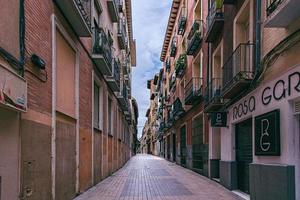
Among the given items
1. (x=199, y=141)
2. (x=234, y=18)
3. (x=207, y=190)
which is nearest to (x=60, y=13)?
(x=234, y=18)

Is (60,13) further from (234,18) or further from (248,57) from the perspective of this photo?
(234,18)

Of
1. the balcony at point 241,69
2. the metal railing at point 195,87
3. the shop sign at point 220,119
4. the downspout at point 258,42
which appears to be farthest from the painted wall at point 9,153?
the metal railing at point 195,87

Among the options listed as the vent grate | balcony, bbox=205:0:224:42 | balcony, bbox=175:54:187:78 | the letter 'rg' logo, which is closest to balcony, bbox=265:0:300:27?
the vent grate

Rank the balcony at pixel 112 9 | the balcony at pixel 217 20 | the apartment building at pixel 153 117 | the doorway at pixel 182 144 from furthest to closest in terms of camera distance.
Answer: the apartment building at pixel 153 117 → the doorway at pixel 182 144 → the balcony at pixel 112 9 → the balcony at pixel 217 20

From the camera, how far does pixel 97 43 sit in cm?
1448

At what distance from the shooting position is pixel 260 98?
9.66 m

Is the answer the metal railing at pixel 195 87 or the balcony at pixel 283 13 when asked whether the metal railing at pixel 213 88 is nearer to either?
the metal railing at pixel 195 87

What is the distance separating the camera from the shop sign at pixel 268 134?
27.3 ft

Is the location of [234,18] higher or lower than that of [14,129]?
higher

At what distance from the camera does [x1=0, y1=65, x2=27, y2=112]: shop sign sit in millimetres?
5211

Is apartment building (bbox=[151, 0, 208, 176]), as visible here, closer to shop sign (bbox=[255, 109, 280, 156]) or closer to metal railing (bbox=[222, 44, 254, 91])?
metal railing (bbox=[222, 44, 254, 91])

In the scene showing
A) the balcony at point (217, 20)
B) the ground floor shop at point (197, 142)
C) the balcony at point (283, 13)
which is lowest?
the ground floor shop at point (197, 142)

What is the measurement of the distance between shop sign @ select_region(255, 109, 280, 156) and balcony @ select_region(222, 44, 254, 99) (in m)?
1.27

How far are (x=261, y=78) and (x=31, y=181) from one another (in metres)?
5.81
